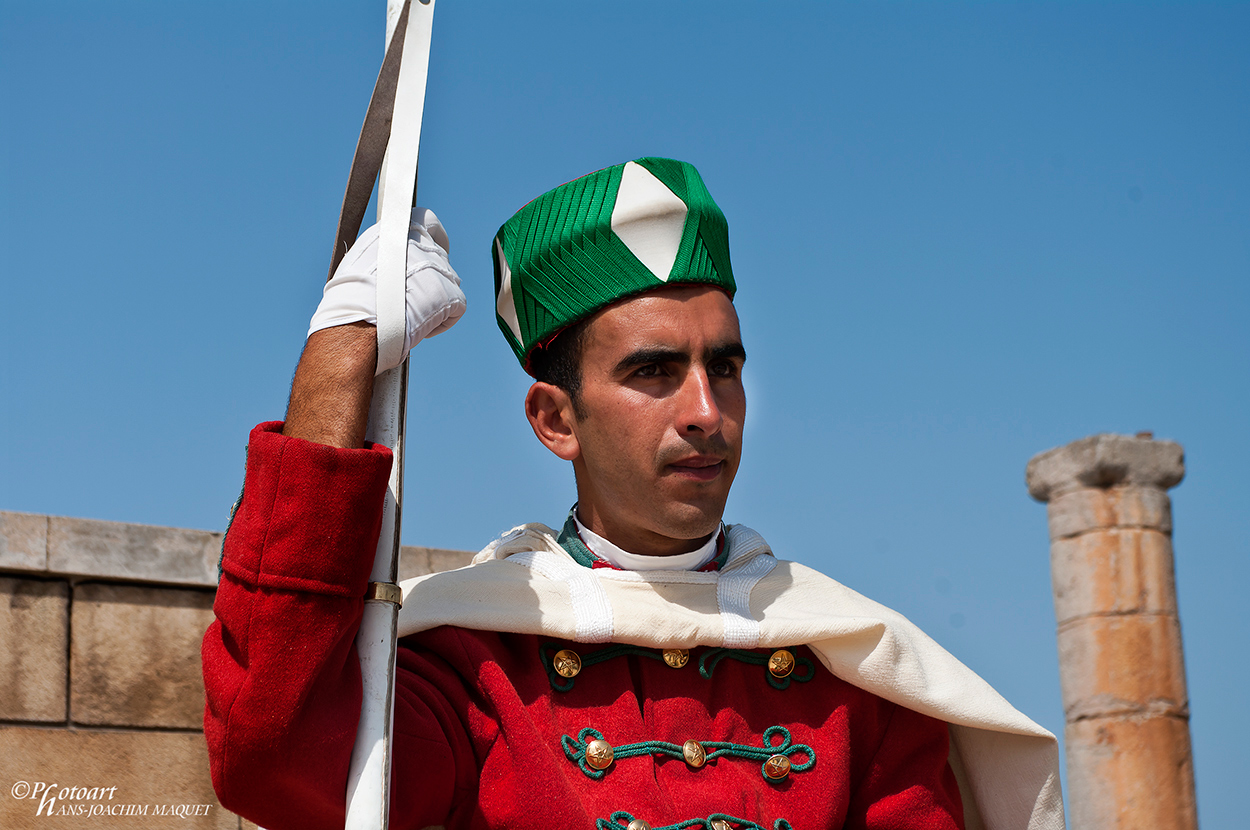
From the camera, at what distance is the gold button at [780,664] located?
266 cm

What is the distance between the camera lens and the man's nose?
258cm

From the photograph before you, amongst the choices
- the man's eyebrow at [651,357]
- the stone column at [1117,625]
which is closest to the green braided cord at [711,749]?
the man's eyebrow at [651,357]

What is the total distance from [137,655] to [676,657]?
2331 mm

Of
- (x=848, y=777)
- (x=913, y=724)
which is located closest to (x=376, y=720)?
(x=848, y=777)

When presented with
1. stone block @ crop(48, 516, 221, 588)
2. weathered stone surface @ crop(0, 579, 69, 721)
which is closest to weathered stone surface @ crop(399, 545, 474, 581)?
stone block @ crop(48, 516, 221, 588)

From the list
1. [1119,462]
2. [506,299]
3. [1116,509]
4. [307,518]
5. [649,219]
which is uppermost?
[1119,462]

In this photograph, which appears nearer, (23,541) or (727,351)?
(727,351)

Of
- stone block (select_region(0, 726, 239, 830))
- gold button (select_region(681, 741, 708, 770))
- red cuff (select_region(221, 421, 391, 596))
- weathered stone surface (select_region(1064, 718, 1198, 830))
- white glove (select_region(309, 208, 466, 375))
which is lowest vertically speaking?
weathered stone surface (select_region(1064, 718, 1198, 830))

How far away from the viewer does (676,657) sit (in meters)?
2.60

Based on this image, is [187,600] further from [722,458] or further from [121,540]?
[722,458]

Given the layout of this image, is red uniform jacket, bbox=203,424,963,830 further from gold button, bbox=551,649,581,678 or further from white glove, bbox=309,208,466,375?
white glove, bbox=309,208,466,375

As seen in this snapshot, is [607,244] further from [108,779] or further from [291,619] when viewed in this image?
[108,779]

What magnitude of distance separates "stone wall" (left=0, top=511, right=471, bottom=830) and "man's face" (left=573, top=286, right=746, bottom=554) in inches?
80.7

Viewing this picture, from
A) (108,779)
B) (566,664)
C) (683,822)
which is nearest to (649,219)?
(566,664)
